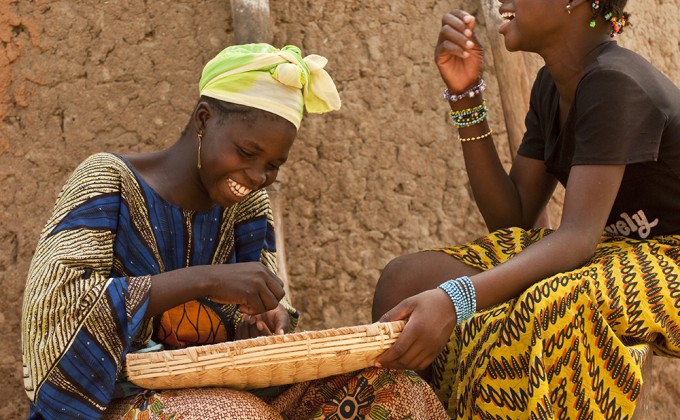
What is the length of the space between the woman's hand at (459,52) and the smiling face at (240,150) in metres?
0.72

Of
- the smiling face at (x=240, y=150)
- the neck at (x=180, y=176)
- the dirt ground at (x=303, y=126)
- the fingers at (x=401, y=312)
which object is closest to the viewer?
the fingers at (x=401, y=312)

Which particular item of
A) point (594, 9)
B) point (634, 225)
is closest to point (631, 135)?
point (634, 225)

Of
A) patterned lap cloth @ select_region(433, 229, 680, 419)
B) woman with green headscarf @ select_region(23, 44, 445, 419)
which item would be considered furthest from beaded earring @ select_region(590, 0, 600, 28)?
woman with green headscarf @ select_region(23, 44, 445, 419)

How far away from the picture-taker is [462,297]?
2.72 metres

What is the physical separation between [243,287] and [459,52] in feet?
3.90

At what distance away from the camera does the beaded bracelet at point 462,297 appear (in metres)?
2.70

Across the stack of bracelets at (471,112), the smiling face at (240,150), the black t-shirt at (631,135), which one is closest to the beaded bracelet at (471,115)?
the stack of bracelets at (471,112)

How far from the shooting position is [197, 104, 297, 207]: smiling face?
9.50 ft

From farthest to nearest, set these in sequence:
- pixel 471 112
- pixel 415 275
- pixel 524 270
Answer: pixel 471 112, pixel 415 275, pixel 524 270

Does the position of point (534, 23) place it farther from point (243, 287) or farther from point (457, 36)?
point (243, 287)

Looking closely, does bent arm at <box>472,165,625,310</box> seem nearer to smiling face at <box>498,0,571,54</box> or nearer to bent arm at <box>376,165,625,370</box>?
bent arm at <box>376,165,625,370</box>

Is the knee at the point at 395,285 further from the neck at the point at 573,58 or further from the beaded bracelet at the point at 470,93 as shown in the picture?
the neck at the point at 573,58

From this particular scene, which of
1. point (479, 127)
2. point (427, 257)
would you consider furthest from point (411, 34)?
point (427, 257)

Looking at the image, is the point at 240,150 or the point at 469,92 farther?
the point at 469,92
